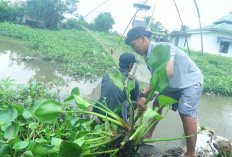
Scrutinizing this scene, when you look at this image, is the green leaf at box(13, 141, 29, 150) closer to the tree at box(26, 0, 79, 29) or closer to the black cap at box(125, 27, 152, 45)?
the black cap at box(125, 27, 152, 45)

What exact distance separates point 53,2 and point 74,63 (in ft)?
64.8

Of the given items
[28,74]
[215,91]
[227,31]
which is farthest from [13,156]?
[227,31]

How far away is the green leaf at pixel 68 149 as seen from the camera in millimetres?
950

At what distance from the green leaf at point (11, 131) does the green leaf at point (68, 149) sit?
53 cm

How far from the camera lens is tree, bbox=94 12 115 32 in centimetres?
2844

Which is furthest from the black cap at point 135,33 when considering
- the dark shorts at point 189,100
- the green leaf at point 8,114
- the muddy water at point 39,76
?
the muddy water at point 39,76

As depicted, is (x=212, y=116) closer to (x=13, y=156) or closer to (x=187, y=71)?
(x=187, y=71)

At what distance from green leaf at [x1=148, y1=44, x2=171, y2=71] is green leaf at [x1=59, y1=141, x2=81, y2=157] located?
577 mm

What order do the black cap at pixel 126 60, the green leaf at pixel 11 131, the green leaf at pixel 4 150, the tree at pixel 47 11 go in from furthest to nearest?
the tree at pixel 47 11 → the black cap at pixel 126 60 → the green leaf at pixel 11 131 → the green leaf at pixel 4 150

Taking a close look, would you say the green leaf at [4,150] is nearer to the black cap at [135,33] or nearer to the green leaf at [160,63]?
the green leaf at [160,63]

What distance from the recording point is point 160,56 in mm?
1064

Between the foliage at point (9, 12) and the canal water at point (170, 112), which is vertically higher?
the foliage at point (9, 12)

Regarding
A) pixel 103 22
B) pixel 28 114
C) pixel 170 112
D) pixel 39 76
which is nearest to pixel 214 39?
pixel 170 112

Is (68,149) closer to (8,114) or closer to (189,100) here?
(8,114)
